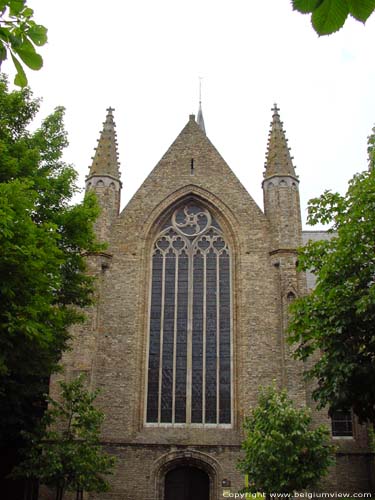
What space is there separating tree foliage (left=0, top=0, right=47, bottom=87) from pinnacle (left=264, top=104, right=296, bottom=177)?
19.7 m

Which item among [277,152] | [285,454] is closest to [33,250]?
[285,454]

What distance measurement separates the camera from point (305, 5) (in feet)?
7.34

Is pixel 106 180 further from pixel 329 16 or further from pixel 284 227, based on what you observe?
pixel 329 16

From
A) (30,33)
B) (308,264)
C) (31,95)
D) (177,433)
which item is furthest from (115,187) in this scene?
(30,33)

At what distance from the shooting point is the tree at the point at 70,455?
14.7 metres

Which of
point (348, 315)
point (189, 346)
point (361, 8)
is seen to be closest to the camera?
point (361, 8)

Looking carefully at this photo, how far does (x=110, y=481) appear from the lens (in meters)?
17.6

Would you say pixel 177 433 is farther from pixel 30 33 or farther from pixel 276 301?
pixel 30 33

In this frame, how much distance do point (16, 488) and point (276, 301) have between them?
10965 millimetres

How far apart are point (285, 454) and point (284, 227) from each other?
9.00 m

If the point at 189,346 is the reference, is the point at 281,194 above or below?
above

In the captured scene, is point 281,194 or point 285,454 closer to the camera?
point 285,454

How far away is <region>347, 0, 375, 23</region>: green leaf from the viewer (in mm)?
2211

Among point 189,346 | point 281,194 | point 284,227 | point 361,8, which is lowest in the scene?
point 361,8
